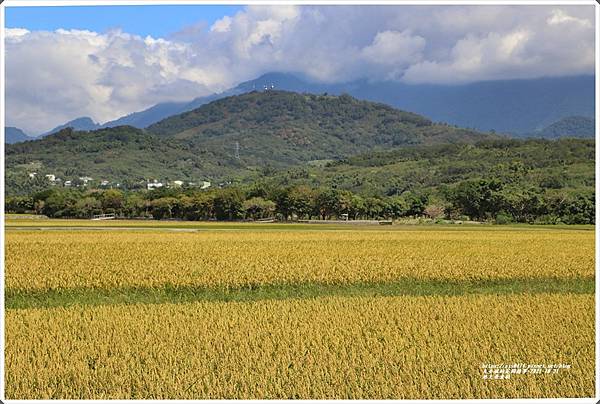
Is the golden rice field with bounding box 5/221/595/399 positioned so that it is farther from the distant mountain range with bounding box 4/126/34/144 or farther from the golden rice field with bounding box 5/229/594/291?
the distant mountain range with bounding box 4/126/34/144

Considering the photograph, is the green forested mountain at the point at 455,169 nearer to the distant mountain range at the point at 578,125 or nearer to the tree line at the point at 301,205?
the tree line at the point at 301,205

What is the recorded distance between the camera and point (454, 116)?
20250mm

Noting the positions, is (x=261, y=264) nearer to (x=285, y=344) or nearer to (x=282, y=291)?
(x=282, y=291)

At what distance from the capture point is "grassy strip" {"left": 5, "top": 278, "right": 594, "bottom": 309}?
48.5 feet

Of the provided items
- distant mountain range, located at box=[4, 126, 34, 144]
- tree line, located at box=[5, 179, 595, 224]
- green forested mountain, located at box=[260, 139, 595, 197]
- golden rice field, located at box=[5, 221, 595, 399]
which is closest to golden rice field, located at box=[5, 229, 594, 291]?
golden rice field, located at box=[5, 221, 595, 399]

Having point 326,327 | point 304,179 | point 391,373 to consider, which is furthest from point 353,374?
point 304,179

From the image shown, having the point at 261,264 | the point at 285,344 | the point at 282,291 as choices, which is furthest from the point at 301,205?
the point at 285,344

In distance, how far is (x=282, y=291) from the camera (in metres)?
16.3

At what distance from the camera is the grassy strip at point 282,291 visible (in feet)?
48.5

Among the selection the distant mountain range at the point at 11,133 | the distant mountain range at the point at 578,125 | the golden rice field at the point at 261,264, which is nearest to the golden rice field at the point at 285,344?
the golden rice field at the point at 261,264

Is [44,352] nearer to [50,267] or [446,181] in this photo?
[50,267]

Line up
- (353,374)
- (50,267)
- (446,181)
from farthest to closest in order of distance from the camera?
1. (446,181)
2. (50,267)
3. (353,374)

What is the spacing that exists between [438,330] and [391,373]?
209 cm

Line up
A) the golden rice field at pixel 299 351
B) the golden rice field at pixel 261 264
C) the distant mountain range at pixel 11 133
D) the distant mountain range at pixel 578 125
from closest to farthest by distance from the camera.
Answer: the golden rice field at pixel 299 351
the distant mountain range at pixel 11 133
the distant mountain range at pixel 578 125
the golden rice field at pixel 261 264
